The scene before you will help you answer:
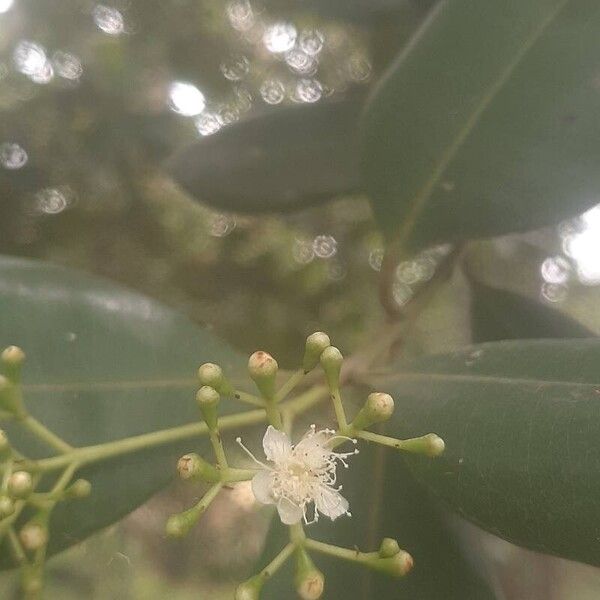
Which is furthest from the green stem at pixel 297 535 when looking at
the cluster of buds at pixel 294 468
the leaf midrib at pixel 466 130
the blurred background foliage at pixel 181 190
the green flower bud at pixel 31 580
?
the blurred background foliage at pixel 181 190

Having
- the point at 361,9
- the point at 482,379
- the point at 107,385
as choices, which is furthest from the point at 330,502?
the point at 361,9

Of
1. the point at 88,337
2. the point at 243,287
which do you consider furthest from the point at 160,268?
the point at 88,337

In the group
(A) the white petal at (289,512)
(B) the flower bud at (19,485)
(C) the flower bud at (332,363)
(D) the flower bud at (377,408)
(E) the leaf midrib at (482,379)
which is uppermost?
(E) the leaf midrib at (482,379)

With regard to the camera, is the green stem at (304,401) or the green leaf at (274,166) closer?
the green stem at (304,401)

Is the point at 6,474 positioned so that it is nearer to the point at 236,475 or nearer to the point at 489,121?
the point at 236,475

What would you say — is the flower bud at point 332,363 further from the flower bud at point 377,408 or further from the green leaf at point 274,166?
the green leaf at point 274,166

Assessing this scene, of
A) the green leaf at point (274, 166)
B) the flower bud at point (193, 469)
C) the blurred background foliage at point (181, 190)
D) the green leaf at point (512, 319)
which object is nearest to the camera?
the flower bud at point (193, 469)

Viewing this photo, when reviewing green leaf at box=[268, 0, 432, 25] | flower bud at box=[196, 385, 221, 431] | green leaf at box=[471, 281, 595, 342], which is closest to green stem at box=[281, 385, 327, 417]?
flower bud at box=[196, 385, 221, 431]
